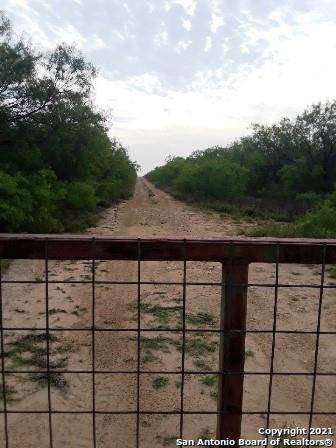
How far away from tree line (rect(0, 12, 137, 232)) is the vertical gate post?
10.7 m

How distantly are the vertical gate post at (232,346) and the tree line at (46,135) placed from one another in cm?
1071

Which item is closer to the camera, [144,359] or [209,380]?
[209,380]

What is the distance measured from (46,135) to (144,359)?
1209 cm

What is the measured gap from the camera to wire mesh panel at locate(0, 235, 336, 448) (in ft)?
6.08

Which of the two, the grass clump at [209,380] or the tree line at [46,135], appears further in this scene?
the tree line at [46,135]

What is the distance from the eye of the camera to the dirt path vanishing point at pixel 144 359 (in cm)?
404

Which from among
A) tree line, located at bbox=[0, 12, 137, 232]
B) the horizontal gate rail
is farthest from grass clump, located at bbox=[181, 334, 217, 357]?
tree line, located at bbox=[0, 12, 137, 232]

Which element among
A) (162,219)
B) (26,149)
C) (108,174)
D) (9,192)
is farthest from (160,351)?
(108,174)

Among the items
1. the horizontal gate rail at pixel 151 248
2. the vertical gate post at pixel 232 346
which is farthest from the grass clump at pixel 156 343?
the horizontal gate rail at pixel 151 248

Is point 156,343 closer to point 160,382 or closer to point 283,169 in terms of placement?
point 160,382

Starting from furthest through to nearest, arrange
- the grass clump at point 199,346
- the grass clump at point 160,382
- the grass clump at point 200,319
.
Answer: the grass clump at point 200,319, the grass clump at point 199,346, the grass clump at point 160,382

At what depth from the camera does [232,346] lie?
1922 millimetres

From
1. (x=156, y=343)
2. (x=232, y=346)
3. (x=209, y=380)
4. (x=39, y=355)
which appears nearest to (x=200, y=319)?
(x=156, y=343)

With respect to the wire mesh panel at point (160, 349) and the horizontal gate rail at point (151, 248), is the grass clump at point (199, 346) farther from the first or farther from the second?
the horizontal gate rail at point (151, 248)
